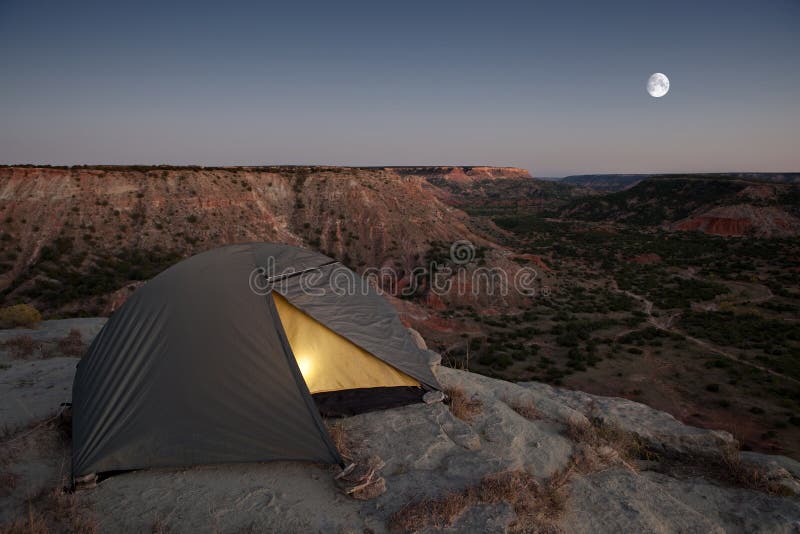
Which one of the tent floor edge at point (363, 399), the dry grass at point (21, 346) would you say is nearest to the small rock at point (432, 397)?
the tent floor edge at point (363, 399)

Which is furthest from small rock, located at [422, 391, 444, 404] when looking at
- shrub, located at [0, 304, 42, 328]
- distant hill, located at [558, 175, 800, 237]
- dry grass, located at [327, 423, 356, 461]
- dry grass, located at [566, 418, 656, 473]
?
distant hill, located at [558, 175, 800, 237]

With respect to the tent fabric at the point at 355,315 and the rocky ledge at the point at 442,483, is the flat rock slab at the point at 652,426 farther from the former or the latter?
the tent fabric at the point at 355,315

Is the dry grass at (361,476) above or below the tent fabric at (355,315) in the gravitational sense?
below

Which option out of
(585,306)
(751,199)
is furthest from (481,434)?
(751,199)

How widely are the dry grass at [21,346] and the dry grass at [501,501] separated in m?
11.6

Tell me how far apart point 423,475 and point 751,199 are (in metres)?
94.9

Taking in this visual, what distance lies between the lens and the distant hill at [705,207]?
6438 centimetres

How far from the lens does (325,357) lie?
271 inches

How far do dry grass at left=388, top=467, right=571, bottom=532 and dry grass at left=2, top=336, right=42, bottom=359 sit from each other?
38.0 feet

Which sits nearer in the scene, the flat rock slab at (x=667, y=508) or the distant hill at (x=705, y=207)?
the flat rock slab at (x=667, y=508)

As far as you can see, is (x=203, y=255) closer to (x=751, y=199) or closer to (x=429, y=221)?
(x=429, y=221)

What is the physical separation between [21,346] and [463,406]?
12.2m

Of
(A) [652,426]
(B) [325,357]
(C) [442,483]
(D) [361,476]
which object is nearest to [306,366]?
(B) [325,357]

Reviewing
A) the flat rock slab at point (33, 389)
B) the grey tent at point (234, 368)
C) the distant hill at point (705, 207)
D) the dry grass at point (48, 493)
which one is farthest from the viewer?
the distant hill at point (705, 207)
